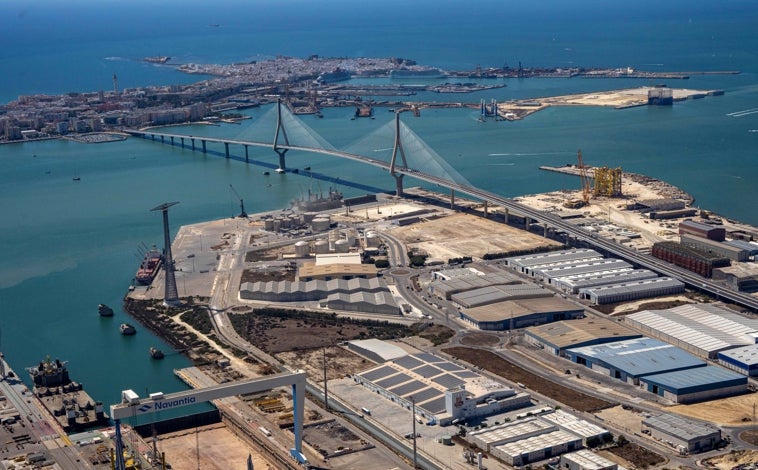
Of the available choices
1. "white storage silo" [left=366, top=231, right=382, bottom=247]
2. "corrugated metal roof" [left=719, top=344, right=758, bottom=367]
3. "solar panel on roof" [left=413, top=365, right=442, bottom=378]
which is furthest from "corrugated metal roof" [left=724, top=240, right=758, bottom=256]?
"solar panel on roof" [left=413, top=365, right=442, bottom=378]

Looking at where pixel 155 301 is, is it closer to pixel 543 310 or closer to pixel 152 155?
pixel 543 310

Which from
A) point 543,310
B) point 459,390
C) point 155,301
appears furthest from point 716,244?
point 155,301

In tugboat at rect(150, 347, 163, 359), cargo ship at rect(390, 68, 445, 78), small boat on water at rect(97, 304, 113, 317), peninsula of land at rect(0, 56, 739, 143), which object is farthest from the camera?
cargo ship at rect(390, 68, 445, 78)

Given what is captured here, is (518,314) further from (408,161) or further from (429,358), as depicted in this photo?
(408,161)

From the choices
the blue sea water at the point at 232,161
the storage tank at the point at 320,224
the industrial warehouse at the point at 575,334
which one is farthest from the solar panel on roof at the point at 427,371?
the storage tank at the point at 320,224

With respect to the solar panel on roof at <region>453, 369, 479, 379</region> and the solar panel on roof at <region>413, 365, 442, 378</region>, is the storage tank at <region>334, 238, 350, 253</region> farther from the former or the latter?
the solar panel on roof at <region>453, 369, 479, 379</region>

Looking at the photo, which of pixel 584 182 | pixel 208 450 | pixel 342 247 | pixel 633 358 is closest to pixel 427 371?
pixel 633 358

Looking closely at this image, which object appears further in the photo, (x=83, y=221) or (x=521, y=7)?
(x=521, y=7)
